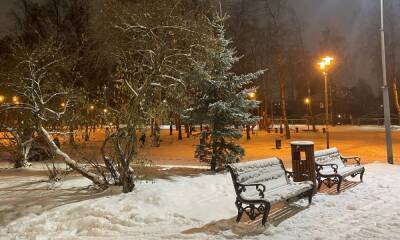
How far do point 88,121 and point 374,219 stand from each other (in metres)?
7.56

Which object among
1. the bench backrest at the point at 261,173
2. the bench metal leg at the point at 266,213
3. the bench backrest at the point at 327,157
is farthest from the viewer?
the bench backrest at the point at 327,157

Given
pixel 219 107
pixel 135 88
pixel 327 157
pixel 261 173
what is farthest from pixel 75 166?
pixel 327 157

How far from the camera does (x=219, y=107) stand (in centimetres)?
1256

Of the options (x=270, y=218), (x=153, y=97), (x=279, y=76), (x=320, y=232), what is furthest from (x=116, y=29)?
(x=279, y=76)

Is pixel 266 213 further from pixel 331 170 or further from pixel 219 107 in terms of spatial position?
pixel 219 107

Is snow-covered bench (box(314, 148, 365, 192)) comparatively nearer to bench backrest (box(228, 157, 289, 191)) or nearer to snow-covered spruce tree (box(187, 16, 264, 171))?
bench backrest (box(228, 157, 289, 191))

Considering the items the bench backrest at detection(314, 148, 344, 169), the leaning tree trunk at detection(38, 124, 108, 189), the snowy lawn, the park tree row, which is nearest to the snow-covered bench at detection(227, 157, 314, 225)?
the snowy lawn

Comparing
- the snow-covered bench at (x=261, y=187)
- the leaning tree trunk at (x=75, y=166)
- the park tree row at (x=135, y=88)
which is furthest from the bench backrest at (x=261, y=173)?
the leaning tree trunk at (x=75, y=166)

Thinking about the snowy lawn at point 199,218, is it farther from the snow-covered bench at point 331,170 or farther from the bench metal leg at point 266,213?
the snow-covered bench at point 331,170

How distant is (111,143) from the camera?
9.30 meters

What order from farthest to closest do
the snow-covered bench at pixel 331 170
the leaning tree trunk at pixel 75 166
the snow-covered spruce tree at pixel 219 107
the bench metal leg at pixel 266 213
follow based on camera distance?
the snow-covered spruce tree at pixel 219 107 < the snow-covered bench at pixel 331 170 < the leaning tree trunk at pixel 75 166 < the bench metal leg at pixel 266 213

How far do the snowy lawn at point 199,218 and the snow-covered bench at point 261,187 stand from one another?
0.88 ft

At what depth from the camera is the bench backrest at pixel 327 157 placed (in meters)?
9.98

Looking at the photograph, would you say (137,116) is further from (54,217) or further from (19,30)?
(19,30)
